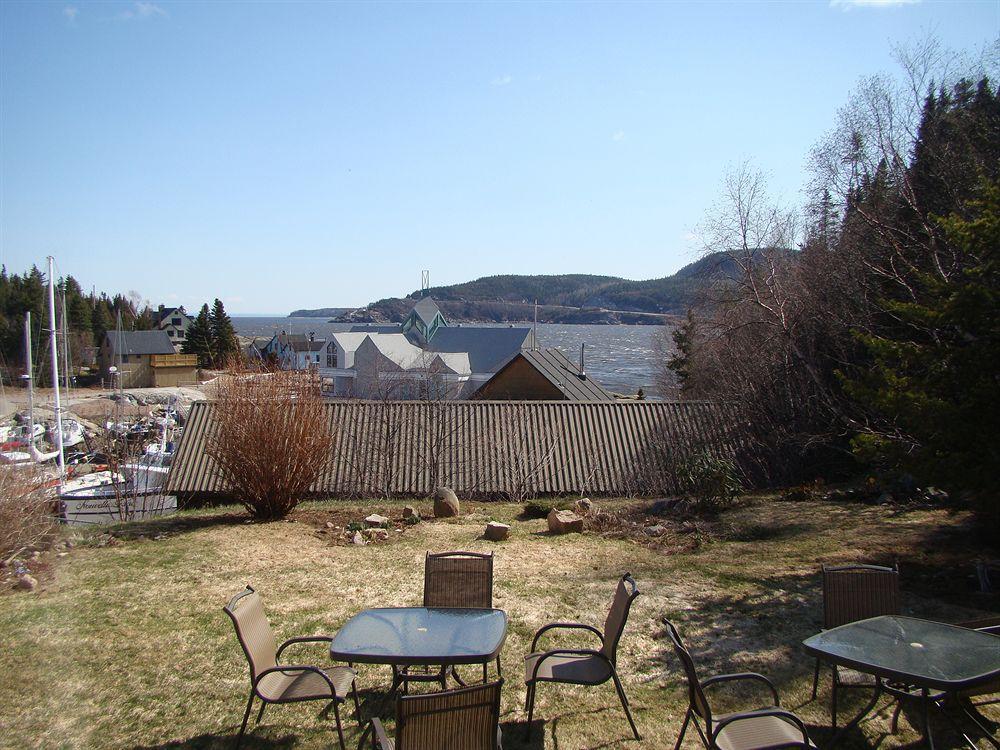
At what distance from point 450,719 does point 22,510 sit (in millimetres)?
7795

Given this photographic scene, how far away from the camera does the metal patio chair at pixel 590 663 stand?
16.5 feet

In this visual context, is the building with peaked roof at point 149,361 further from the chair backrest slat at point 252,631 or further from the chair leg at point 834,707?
the chair leg at point 834,707

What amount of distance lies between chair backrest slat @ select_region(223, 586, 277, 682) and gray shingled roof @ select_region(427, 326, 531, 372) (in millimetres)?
45527

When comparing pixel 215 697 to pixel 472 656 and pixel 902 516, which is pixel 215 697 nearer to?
pixel 472 656

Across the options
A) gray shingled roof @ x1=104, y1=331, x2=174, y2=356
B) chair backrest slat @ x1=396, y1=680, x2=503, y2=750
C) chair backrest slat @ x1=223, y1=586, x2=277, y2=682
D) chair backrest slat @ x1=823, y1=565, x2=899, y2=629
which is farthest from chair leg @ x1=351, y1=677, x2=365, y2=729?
gray shingled roof @ x1=104, y1=331, x2=174, y2=356

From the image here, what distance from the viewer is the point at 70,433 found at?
35.5 meters

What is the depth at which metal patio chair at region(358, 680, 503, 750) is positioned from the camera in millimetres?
3648

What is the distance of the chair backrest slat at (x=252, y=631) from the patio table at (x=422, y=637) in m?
0.55

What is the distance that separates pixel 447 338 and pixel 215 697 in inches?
2026

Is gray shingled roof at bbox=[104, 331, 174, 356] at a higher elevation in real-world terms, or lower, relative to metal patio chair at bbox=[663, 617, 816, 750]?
higher

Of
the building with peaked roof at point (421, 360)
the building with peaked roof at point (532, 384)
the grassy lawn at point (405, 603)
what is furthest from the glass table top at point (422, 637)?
the building with peaked roof at point (421, 360)

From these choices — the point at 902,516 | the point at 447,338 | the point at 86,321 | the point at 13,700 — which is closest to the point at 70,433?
the point at 447,338

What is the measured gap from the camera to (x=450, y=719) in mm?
3719

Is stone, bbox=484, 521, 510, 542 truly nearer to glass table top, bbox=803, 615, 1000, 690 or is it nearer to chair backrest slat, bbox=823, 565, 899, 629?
chair backrest slat, bbox=823, 565, 899, 629
